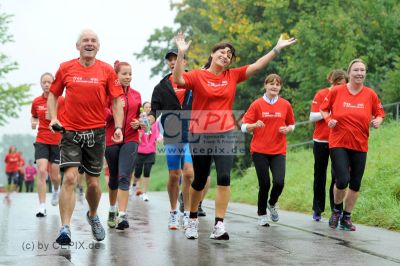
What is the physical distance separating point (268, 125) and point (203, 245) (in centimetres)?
294

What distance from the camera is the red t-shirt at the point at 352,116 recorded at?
9.80 m

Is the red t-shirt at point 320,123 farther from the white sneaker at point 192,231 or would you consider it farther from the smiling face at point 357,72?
the white sneaker at point 192,231

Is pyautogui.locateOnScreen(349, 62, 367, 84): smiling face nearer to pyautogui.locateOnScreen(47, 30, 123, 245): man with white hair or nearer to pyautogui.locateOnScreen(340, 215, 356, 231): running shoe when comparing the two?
pyautogui.locateOnScreen(340, 215, 356, 231): running shoe

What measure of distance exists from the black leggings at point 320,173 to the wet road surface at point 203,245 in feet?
1.15

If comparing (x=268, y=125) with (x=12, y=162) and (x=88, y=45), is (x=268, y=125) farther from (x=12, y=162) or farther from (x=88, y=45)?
(x=12, y=162)

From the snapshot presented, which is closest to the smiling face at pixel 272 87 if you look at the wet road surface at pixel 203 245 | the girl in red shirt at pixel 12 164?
the wet road surface at pixel 203 245

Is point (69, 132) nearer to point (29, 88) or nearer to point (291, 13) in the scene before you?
point (291, 13)

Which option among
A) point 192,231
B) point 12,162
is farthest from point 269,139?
point 12,162

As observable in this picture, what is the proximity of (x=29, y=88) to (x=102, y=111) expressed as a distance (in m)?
35.4

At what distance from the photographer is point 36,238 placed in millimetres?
8641

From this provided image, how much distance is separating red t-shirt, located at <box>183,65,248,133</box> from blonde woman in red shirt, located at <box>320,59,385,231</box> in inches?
71.9

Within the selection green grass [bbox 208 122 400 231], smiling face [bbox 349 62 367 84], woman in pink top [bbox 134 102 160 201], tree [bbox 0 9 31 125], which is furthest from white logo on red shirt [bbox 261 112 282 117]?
tree [bbox 0 9 31 125]

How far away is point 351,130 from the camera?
9781mm

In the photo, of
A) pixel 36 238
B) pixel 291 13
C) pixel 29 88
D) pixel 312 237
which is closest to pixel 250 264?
pixel 312 237
